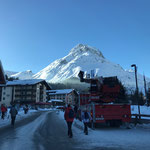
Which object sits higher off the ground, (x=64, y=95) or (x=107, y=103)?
(x=64, y=95)

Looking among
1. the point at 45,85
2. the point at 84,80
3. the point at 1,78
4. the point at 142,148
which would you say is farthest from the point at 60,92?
the point at 142,148

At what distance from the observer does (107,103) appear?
37.4 feet

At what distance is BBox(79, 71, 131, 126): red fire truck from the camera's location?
11.0 m

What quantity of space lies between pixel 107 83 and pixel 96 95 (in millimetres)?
1145

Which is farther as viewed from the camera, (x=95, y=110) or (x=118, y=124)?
(x=118, y=124)

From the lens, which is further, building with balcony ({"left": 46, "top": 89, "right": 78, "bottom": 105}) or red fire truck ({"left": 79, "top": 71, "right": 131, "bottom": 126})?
building with balcony ({"left": 46, "top": 89, "right": 78, "bottom": 105})

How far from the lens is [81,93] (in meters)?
15.3

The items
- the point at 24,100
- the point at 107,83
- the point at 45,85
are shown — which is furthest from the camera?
the point at 45,85

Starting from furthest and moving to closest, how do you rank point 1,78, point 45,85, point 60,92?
point 60,92, point 45,85, point 1,78

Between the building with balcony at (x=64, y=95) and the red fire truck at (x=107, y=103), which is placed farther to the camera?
the building with balcony at (x=64, y=95)

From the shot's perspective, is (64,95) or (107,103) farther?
(64,95)

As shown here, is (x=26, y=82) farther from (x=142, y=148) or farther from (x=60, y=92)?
(x=142, y=148)

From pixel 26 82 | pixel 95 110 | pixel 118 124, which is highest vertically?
pixel 26 82

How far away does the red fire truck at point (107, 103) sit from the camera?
36.2 feet
